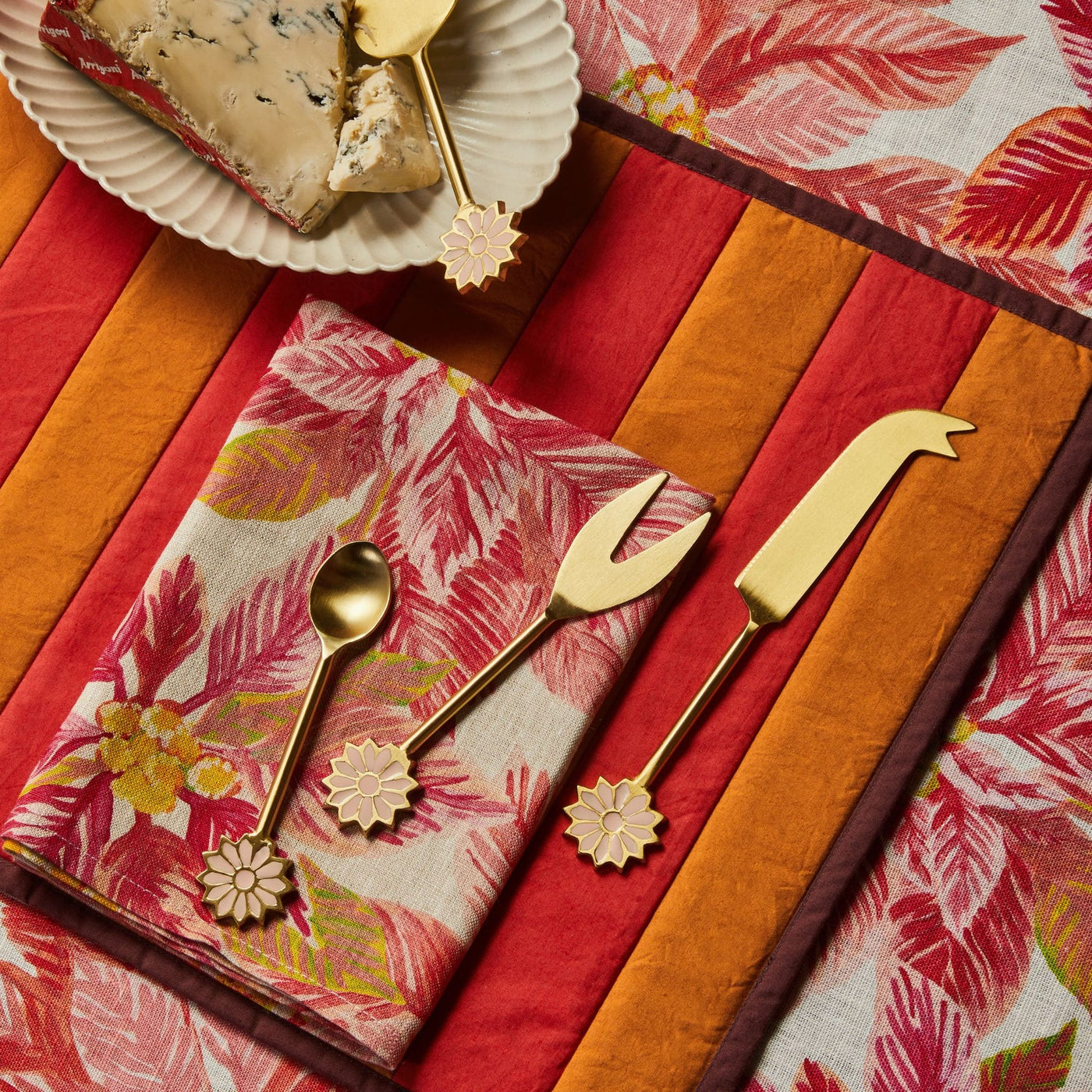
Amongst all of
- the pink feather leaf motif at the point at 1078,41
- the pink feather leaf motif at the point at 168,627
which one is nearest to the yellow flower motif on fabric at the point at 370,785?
the pink feather leaf motif at the point at 168,627

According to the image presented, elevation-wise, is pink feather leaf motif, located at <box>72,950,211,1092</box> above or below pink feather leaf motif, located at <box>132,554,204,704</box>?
below

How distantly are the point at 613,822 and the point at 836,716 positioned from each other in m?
0.14

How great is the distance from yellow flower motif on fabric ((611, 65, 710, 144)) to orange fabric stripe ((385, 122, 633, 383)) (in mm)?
73

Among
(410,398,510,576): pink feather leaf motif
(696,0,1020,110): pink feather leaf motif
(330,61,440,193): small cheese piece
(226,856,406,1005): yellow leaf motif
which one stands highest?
(696,0,1020,110): pink feather leaf motif

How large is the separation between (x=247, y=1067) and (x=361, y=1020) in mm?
88

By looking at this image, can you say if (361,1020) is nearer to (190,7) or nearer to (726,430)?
(726,430)

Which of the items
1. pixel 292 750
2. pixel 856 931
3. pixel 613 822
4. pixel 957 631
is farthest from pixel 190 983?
pixel 957 631

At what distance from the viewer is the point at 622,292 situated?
22.9 inches

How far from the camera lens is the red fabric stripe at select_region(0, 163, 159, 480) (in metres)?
0.58

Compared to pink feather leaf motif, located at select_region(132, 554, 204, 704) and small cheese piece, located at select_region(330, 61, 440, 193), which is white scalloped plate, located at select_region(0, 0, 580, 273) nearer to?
small cheese piece, located at select_region(330, 61, 440, 193)

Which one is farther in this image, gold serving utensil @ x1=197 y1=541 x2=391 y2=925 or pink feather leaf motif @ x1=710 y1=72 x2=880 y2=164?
pink feather leaf motif @ x1=710 y1=72 x2=880 y2=164

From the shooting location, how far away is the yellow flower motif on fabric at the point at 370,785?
509mm

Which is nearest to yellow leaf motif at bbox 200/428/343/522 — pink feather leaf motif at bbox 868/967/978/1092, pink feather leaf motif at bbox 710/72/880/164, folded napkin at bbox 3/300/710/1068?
folded napkin at bbox 3/300/710/1068

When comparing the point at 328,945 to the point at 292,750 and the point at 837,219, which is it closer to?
the point at 292,750
